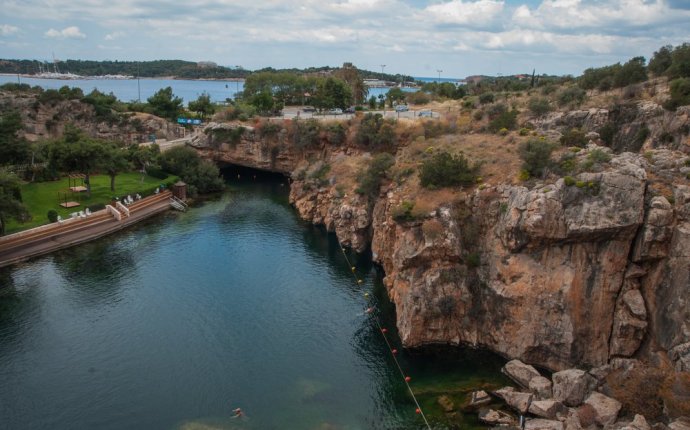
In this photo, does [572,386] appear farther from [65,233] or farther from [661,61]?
[65,233]

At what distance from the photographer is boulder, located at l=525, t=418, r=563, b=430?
2725cm

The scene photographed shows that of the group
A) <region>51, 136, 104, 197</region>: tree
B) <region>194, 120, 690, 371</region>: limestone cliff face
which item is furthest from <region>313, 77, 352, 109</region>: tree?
<region>194, 120, 690, 371</region>: limestone cliff face

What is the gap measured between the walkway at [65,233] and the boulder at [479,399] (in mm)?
44951

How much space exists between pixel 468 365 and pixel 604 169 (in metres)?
15.9

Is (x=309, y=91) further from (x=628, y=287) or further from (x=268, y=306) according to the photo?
(x=628, y=287)

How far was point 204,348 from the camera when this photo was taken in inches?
1423

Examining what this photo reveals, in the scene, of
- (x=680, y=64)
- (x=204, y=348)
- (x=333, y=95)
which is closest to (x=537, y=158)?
(x=680, y=64)

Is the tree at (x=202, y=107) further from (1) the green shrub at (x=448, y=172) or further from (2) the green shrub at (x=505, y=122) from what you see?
(1) the green shrub at (x=448, y=172)

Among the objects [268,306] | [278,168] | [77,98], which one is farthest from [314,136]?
[77,98]

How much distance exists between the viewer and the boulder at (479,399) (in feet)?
100

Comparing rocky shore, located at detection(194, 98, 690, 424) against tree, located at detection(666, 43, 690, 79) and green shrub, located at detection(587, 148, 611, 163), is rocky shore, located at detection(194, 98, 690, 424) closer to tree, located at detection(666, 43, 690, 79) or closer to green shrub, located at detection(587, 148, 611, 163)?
green shrub, located at detection(587, 148, 611, 163)

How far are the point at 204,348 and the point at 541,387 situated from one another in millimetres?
22386

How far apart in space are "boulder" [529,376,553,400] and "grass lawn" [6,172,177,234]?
Answer: 51.5 metres

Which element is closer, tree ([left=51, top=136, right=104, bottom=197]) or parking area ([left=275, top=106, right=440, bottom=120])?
tree ([left=51, top=136, right=104, bottom=197])
